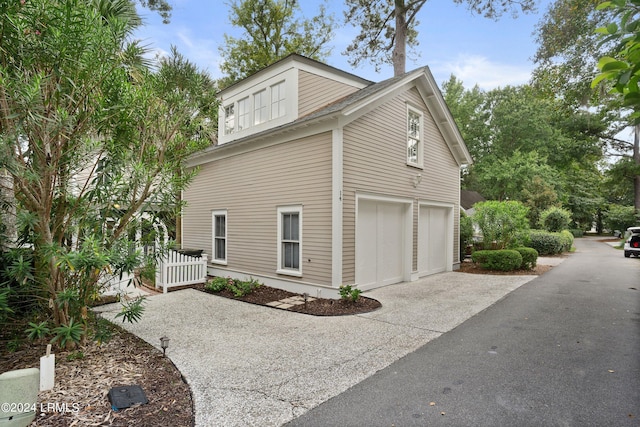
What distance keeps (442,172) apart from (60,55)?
1091 cm

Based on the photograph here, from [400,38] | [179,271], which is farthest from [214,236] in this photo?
[400,38]

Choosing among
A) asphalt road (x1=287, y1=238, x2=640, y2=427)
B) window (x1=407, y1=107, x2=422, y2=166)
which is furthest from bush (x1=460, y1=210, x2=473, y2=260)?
asphalt road (x1=287, y1=238, x2=640, y2=427)

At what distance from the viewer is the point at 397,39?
49.4 ft

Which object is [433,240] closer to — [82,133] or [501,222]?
[501,222]

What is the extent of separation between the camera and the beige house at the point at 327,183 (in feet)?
26.0

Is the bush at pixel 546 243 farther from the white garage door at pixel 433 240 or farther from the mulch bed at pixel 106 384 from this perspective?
the mulch bed at pixel 106 384

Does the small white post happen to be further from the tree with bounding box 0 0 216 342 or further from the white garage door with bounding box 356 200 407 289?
the white garage door with bounding box 356 200 407 289

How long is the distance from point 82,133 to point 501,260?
40.3ft

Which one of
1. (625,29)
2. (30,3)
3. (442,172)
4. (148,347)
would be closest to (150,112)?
(30,3)

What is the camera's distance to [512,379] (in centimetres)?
379

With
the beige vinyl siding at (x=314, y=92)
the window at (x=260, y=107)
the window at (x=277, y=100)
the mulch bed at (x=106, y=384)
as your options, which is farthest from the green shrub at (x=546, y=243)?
the mulch bed at (x=106, y=384)

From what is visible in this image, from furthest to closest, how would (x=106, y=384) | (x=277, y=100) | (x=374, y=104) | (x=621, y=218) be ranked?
(x=621, y=218), (x=277, y=100), (x=374, y=104), (x=106, y=384)

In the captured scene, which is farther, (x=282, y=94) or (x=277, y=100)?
(x=277, y=100)

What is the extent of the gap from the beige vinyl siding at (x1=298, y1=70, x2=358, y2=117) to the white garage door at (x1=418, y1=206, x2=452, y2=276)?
4577 millimetres
